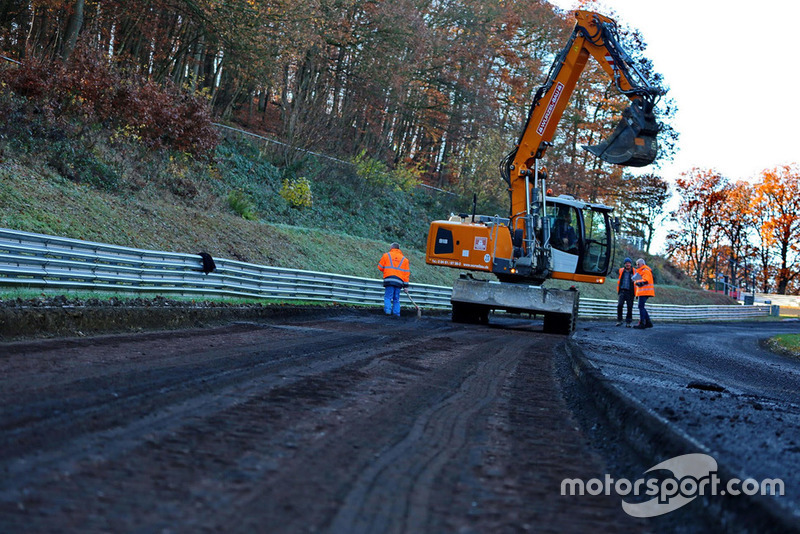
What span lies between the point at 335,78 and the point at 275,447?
29320mm

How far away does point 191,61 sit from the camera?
101ft

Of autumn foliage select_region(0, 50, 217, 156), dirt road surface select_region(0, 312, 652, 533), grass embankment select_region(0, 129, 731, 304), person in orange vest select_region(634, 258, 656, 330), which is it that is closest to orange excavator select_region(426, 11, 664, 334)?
person in orange vest select_region(634, 258, 656, 330)

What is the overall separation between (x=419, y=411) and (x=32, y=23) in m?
24.9

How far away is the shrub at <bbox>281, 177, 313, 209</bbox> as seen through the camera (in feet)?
93.7

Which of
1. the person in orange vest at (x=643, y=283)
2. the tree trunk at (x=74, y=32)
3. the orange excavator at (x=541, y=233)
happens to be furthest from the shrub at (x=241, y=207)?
the person in orange vest at (x=643, y=283)

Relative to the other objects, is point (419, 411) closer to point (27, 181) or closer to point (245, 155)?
point (27, 181)

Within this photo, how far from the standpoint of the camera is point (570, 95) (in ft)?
62.5

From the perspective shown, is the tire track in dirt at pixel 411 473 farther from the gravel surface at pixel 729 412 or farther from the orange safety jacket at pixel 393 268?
the orange safety jacket at pixel 393 268

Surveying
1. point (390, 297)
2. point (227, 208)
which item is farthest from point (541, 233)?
point (227, 208)

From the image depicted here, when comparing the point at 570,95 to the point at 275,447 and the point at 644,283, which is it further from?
the point at 275,447

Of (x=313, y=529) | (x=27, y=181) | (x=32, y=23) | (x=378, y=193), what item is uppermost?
(x=32, y=23)

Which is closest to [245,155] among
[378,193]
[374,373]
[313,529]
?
[378,193]

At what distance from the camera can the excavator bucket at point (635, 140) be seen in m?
16.8

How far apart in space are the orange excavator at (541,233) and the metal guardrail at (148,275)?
116 inches
